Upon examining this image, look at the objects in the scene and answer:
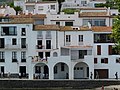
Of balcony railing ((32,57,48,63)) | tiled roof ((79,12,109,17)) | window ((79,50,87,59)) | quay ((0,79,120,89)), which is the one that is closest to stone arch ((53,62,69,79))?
balcony railing ((32,57,48,63))

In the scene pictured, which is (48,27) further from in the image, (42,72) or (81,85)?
(81,85)

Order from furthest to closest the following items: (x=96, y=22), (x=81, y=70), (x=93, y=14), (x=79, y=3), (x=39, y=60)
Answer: (x=79, y=3) < (x=93, y=14) < (x=96, y=22) < (x=81, y=70) < (x=39, y=60)

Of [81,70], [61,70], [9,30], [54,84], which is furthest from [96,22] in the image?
[54,84]

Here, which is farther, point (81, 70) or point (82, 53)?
point (81, 70)

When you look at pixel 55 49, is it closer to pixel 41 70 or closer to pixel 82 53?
pixel 41 70

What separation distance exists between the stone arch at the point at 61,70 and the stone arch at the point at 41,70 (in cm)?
100

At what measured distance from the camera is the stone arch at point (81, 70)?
70250mm

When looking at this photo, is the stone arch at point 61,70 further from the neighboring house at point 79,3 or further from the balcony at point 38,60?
the neighboring house at point 79,3

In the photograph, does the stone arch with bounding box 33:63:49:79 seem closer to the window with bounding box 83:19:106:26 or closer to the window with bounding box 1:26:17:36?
the window with bounding box 1:26:17:36

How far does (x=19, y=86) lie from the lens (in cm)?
6519

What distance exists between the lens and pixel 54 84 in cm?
6525

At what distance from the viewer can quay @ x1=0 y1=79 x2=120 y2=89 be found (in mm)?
64688

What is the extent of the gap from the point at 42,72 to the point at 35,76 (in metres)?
1.31

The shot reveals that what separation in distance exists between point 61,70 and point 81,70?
2.23 m
